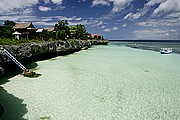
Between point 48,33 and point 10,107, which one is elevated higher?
point 48,33

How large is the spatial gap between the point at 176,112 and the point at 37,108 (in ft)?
23.8

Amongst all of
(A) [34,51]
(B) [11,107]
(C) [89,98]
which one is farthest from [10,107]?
(A) [34,51]

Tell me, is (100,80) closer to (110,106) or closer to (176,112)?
(110,106)

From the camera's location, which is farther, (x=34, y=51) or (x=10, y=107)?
(x=34, y=51)

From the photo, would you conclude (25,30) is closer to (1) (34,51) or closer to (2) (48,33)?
(2) (48,33)

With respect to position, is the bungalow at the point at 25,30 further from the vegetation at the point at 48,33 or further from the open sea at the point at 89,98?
the open sea at the point at 89,98

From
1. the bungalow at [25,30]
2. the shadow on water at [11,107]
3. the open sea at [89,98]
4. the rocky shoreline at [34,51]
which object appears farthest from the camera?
the bungalow at [25,30]

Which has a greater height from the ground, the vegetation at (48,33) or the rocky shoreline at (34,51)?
the vegetation at (48,33)

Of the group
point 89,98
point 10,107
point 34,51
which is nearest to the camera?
point 10,107

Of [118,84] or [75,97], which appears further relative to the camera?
[118,84]

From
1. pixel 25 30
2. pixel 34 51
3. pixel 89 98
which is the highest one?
pixel 25 30

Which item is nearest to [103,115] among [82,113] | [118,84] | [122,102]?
[82,113]

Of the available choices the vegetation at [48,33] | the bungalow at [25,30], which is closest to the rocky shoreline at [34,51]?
the vegetation at [48,33]

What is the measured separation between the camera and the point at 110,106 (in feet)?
33.6
